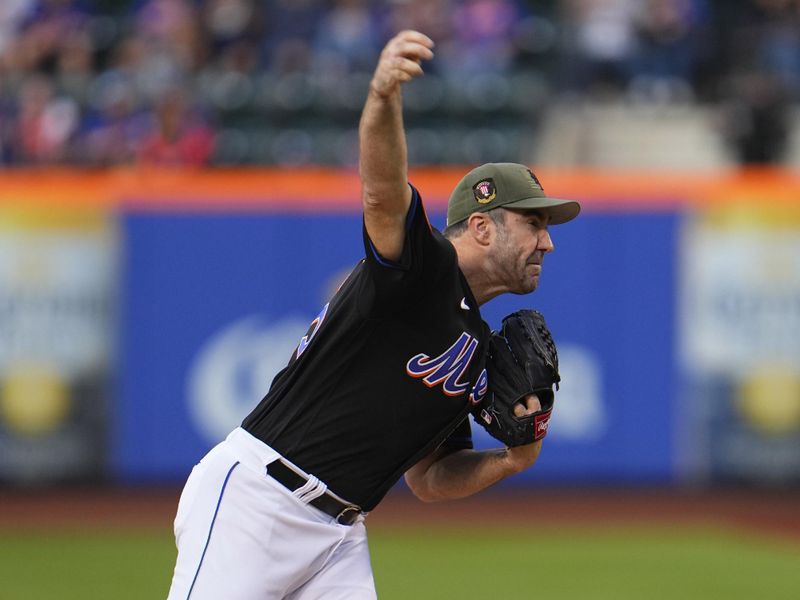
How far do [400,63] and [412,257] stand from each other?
0.58 metres

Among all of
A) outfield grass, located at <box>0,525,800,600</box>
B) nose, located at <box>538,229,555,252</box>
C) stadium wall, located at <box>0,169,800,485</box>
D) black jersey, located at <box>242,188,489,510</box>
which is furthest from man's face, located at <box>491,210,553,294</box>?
stadium wall, located at <box>0,169,800,485</box>

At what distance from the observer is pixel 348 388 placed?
3977mm

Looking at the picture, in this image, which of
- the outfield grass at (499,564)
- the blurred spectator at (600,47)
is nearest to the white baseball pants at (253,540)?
the outfield grass at (499,564)

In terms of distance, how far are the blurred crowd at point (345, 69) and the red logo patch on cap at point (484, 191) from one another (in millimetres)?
8111

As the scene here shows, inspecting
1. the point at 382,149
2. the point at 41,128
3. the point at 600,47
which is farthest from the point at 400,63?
the point at 600,47

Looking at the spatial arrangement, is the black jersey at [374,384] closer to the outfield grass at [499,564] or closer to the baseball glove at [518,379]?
the baseball glove at [518,379]

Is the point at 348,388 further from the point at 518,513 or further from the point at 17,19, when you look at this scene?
the point at 17,19

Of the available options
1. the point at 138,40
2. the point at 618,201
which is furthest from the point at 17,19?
the point at 618,201

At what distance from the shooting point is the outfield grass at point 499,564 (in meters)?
7.89

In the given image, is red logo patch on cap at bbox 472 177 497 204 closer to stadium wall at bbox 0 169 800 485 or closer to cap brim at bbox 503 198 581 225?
cap brim at bbox 503 198 581 225

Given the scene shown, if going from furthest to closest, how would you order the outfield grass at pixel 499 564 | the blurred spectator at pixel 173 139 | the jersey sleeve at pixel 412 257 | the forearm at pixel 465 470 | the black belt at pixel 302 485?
the blurred spectator at pixel 173 139, the outfield grass at pixel 499 564, the forearm at pixel 465 470, the black belt at pixel 302 485, the jersey sleeve at pixel 412 257

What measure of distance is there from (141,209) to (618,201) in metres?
3.97

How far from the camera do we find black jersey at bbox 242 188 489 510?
390 centimetres

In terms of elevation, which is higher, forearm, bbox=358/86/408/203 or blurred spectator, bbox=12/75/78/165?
blurred spectator, bbox=12/75/78/165
